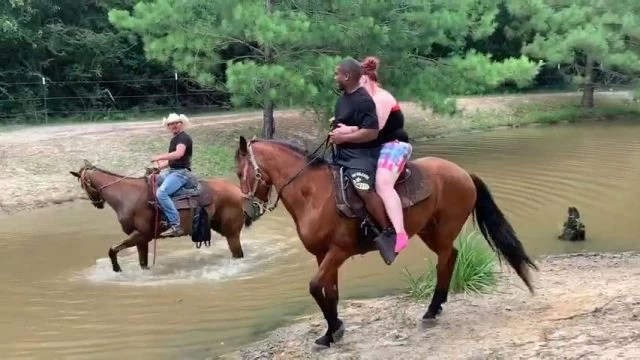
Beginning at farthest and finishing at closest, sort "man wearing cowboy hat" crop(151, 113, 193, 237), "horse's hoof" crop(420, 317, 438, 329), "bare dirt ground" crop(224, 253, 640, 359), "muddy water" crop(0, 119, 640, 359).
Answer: "man wearing cowboy hat" crop(151, 113, 193, 237), "muddy water" crop(0, 119, 640, 359), "horse's hoof" crop(420, 317, 438, 329), "bare dirt ground" crop(224, 253, 640, 359)

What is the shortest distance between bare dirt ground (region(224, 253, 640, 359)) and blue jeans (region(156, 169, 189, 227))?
2659 millimetres

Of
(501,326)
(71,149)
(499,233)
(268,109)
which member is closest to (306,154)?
→ (499,233)

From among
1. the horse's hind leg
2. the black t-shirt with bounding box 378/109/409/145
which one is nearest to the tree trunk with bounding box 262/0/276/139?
the horse's hind leg

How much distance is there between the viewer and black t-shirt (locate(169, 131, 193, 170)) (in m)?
9.66

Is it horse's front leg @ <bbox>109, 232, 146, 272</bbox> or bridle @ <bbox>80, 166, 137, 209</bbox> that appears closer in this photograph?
horse's front leg @ <bbox>109, 232, 146, 272</bbox>

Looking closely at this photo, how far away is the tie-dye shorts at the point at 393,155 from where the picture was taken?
6.54 meters

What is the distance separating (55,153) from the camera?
17.8 meters

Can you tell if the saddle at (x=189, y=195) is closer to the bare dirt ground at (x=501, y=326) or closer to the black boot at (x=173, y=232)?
the black boot at (x=173, y=232)

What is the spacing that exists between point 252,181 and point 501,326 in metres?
2.43

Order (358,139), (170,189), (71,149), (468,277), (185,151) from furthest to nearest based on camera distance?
(71,149)
(170,189)
(185,151)
(468,277)
(358,139)

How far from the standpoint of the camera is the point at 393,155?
6.57m

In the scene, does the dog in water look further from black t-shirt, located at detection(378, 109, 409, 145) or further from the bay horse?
black t-shirt, located at detection(378, 109, 409, 145)

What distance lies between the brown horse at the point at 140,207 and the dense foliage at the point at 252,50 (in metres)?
7.11

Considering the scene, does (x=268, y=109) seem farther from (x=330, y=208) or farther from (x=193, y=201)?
(x=330, y=208)
